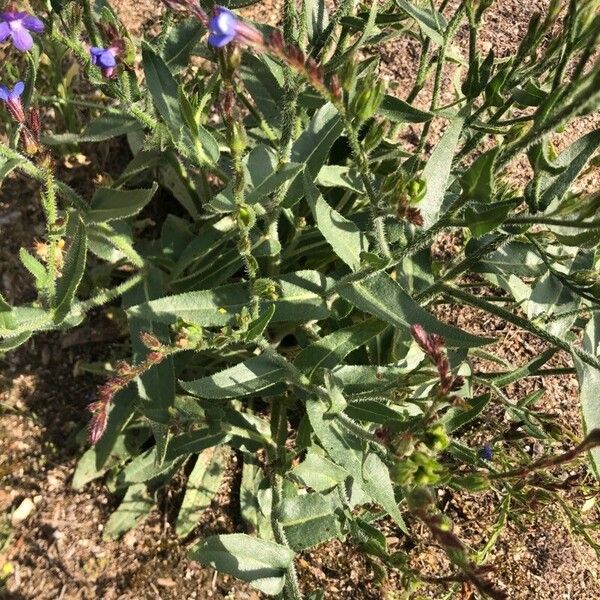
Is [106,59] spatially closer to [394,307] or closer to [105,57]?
[105,57]

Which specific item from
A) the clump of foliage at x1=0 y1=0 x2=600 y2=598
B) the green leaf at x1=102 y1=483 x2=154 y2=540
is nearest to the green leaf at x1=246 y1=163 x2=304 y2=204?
the clump of foliage at x1=0 y1=0 x2=600 y2=598

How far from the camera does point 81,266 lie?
→ 229 centimetres

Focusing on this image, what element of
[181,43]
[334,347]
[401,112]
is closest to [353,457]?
[334,347]

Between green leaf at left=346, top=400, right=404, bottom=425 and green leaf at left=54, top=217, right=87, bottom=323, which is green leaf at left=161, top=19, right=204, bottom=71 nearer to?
green leaf at left=54, top=217, right=87, bottom=323

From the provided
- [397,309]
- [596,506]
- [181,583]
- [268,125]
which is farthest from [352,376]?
[596,506]

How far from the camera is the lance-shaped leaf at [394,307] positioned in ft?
7.11

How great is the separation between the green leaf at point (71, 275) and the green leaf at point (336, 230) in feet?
2.55

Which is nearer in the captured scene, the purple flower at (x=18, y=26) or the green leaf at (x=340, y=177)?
the purple flower at (x=18, y=26)

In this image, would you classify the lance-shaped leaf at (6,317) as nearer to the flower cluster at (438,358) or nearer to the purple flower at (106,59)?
the purple flower at (106,59)

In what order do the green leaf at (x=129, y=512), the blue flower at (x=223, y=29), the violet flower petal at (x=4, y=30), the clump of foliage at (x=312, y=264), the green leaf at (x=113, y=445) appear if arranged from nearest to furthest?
the blue flower at (x=223, y=29), the clump of foliage at (x=312, y=264), the violet flower petal at (x=4, y=30), the green leaf at (x=113, y=445), the green leaf at (x=129, y=512)

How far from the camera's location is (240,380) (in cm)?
242

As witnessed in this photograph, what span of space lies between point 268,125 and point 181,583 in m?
2.09

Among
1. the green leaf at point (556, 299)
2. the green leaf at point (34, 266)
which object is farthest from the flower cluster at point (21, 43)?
the green leaf at point (556, 299)

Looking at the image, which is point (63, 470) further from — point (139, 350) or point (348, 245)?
point (348, 245)
